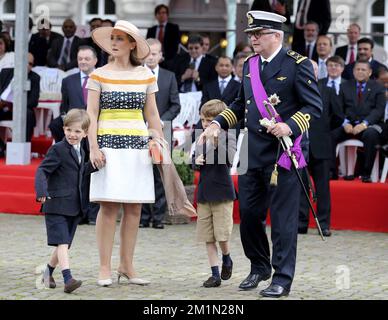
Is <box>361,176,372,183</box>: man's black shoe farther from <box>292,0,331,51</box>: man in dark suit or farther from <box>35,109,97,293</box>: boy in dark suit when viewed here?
<box>35,109,97,293</box>: boy in dark suit

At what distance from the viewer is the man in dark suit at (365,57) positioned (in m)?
14.9

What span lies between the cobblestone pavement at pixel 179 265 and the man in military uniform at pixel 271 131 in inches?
16.3

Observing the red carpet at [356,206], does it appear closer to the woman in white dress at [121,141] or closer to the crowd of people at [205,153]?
the crowd of people at [205,153]

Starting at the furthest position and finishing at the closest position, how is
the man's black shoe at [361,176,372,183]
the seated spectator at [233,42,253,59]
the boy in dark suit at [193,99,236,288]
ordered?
the seated spectator at [233,42,253,59] → the man's black shoe at [361,176,372,183] → the boy in dark suit at [193,99,236,288]

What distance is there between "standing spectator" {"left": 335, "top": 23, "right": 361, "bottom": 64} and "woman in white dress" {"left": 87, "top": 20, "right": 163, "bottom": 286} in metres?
7.57

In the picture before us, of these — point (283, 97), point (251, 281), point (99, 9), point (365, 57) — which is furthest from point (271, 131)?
point (99, 9)

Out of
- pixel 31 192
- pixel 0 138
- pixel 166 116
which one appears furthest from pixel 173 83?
pixel 0 138

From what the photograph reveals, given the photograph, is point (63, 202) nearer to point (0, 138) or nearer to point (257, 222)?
point (257, 222)

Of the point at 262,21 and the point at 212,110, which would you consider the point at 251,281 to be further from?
the point at 262,21

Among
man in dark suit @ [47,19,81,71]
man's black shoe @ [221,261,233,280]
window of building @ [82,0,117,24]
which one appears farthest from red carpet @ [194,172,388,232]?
window of building @ [82,0,117,24]

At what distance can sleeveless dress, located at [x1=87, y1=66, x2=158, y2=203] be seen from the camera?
8.58 metres

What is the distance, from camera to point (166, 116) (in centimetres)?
1254

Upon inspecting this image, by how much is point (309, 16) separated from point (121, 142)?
783 centimetres

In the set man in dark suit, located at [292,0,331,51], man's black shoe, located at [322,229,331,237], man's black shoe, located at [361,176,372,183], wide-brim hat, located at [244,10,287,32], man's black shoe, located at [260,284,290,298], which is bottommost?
man's black shoe, located at [322,229,331,237]
